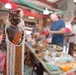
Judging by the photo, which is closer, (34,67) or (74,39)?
(34,67)

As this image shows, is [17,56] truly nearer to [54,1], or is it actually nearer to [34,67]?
[34,67]

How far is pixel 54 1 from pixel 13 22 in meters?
10.9

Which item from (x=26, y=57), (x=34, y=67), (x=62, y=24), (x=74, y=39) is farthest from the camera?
(x=74, y=39)

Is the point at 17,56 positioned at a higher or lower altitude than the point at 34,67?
higher

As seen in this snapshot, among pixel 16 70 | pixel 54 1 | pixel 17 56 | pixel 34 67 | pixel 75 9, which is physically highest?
pixel 54 1

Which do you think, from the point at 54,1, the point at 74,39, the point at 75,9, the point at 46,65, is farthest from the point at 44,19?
the point at 46,65

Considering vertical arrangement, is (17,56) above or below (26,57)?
above

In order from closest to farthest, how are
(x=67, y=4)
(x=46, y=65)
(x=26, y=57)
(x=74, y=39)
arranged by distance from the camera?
(x=46, y=65) → (x=26, y=57) → (x=74, y=39) → (x=67, y=4)

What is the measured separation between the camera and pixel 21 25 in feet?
5.01

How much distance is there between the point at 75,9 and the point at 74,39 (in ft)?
20.1

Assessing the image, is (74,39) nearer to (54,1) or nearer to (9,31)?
(9,31)

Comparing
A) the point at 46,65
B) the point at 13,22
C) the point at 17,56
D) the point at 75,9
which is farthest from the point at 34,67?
the point at 75,9

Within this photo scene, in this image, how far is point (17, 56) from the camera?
150cm

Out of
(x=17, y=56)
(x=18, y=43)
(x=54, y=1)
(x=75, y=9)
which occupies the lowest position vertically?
(x=17, y=56)
